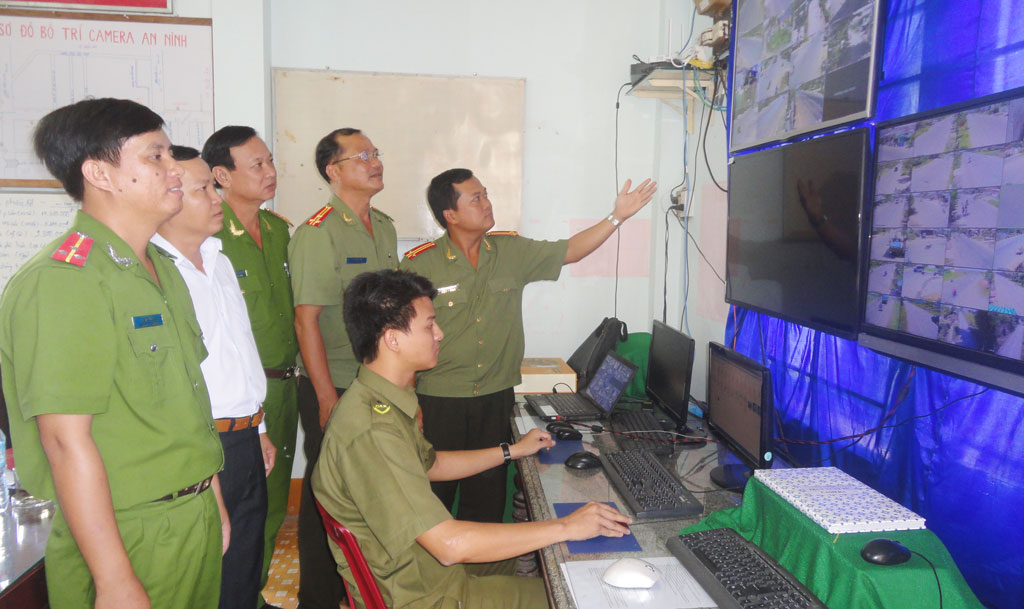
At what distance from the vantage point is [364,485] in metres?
1.36

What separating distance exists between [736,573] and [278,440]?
5.81 feet

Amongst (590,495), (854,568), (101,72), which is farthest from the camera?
(101,72)

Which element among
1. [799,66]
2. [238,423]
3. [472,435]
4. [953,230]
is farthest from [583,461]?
[799,66]

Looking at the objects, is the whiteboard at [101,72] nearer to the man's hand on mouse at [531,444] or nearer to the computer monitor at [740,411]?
the man's hand on mouse at [531,444]

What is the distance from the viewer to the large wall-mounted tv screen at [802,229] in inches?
61.5

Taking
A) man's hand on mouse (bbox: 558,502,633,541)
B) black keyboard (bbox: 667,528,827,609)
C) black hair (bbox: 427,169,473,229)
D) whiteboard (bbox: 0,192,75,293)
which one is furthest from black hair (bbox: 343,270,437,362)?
whiteboard (bbox: 0,192,75,293)

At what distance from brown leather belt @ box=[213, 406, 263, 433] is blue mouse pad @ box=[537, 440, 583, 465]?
86 cm

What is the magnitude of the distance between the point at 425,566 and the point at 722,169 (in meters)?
2.08

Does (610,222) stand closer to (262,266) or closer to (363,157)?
(363,157)

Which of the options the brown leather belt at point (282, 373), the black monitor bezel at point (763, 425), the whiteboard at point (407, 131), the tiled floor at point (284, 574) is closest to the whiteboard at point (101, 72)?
the whiteboard at point (407, 131)

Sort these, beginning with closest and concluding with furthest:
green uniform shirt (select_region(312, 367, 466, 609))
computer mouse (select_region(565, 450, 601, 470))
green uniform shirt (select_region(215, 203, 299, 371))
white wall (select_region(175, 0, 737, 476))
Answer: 1. green uniform shirt (select_region(312, 367, 466, 609))
2. computer mouse (select_region(565, 450, 601, 470))
3. green uniform shirt (select_region(215, 203, 299, 371))
4. white wall (select_region(175, 0, 737, 476))

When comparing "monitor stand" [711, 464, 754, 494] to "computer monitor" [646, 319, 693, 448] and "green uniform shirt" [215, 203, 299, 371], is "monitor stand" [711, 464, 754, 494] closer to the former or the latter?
"computer monitor" [646, 319, 693, 448]

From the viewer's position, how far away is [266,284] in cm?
233

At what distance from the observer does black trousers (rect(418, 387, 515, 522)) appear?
8.27 ft
